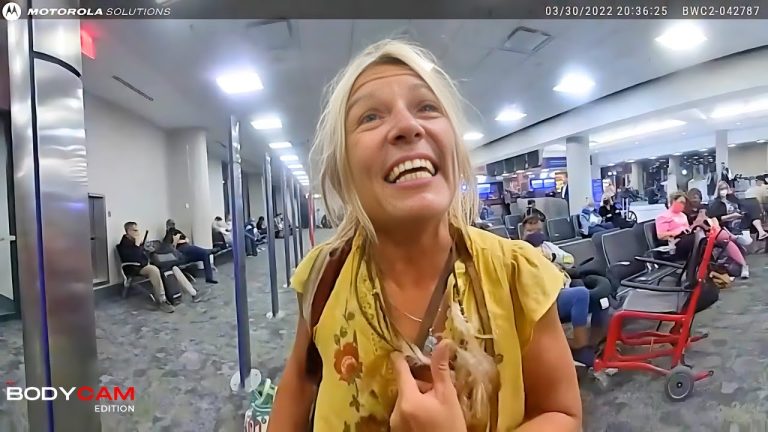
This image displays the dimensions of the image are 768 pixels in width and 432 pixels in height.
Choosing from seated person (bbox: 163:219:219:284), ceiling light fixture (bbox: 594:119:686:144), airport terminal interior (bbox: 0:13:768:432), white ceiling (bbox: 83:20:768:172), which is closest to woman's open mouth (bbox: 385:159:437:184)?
airport terminal interior (bbox: 0:13:768:432)

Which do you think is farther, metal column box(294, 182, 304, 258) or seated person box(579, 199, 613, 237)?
seated person box(579, 199, 613, 237)

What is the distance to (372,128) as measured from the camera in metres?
0.63

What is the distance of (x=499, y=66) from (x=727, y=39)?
548 mm

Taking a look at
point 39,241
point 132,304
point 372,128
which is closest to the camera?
point 372,128

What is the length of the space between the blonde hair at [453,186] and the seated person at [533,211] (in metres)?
0.59

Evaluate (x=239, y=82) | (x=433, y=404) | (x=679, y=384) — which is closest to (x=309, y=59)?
(x=239, y=82)

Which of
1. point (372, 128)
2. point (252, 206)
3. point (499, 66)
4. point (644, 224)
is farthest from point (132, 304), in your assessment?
point (644, 224)

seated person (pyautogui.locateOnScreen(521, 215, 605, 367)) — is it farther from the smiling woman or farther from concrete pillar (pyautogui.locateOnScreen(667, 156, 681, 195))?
the smiling woman

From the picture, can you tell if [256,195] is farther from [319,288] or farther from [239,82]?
[319,288]

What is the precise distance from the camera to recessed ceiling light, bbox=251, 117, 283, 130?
1.18 metres

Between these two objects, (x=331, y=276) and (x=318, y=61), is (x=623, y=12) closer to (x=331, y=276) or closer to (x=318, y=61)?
(x=318, y=61)

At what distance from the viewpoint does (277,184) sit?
1228 millimetres

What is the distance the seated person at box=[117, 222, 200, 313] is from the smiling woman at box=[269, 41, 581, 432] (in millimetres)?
625

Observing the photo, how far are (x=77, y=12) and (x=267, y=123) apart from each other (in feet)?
1.53
